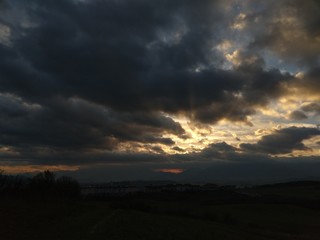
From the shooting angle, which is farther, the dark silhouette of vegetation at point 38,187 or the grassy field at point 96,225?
the dark silhouette of vegetation at point 38,187

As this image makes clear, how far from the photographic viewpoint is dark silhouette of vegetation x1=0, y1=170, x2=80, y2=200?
77.4 m

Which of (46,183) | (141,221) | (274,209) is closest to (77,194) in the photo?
(46,183)

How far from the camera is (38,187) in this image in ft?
269

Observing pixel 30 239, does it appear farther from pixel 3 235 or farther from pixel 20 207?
pixel 20 207

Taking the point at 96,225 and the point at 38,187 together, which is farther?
the point at 38,187

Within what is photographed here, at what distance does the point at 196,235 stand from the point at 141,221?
20.7ft

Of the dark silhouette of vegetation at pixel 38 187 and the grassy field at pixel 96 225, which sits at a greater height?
the dark silhouette of vegetation at pixel 38 187

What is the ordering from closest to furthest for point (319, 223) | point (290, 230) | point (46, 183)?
point (290, 230) < point (319, 223) < point (46, 183)

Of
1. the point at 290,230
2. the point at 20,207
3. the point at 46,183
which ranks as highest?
the point at 46,183

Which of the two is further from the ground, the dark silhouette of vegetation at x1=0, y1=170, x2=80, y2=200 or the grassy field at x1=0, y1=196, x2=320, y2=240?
the dark silhouette of vegetation at x1=0, y1=170, x2=80, y2=200

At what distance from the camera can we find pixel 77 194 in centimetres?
9794

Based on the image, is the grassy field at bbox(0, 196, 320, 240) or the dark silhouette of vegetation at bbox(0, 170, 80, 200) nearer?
the grassy field at bbox(0, 196, 320, 240)

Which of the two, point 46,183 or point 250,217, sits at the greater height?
point 46,183

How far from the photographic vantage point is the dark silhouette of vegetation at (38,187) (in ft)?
254
